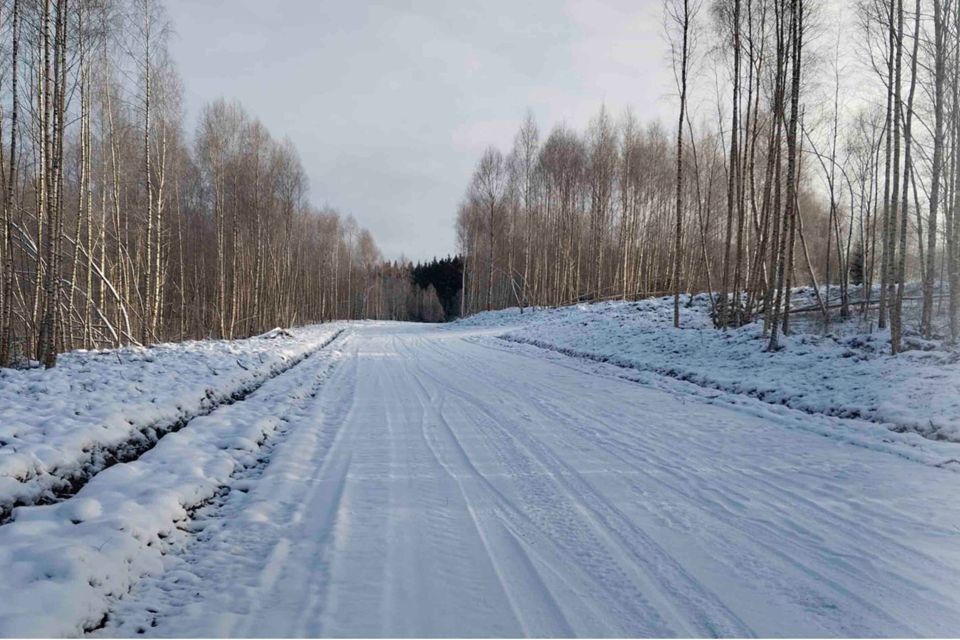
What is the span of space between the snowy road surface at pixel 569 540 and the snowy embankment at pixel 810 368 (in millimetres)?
1687

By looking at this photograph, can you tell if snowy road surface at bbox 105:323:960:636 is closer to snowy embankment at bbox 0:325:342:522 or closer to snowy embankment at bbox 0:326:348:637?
snowy embankment at bbox 0:326:348:637

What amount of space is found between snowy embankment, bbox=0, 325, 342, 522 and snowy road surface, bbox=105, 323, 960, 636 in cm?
146

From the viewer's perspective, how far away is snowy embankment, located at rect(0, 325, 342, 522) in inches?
156

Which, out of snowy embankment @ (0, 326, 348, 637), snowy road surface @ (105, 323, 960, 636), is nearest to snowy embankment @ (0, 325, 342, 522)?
snowy embankment @ (0, 326, 348, 637)

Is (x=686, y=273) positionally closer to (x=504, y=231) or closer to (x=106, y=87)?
(x=504, y=231)

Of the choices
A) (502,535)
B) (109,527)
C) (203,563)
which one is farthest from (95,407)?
(502,535)

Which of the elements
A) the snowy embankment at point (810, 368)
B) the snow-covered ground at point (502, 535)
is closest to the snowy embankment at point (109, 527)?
the snow-covered ground at point (502, 535)

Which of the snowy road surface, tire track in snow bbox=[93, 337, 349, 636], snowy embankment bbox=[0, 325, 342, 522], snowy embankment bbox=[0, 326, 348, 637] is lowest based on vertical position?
tire track in snow bbox=[93, 337, 349, 636]

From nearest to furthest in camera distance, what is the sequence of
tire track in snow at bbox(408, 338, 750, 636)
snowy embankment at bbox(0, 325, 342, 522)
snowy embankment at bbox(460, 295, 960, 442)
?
1. tire track in snow at bbox(408, 338, 750, 636)
2. snowy embankment at bbox(0, 325, 342, 522)
3. snowy embankment at bbox(460, 295, 960, 442)

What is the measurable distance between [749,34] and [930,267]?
846 cm

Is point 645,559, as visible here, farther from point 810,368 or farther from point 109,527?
point 810,368

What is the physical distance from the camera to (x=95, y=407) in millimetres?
5871

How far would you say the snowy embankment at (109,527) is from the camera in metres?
2.38

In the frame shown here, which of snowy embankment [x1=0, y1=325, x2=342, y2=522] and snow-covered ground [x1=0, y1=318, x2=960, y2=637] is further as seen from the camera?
snowy embankment [x1=0, y1=325, x2=342, y2=522]
